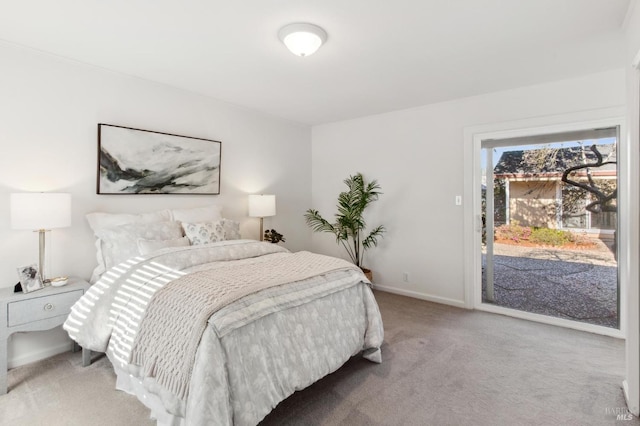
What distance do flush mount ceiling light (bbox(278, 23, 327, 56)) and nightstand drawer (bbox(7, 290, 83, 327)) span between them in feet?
7.81

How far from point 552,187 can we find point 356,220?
2170mm

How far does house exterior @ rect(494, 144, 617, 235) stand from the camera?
9.93ft

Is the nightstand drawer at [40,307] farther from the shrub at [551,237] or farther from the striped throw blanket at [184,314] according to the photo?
the shrub at [551,237]

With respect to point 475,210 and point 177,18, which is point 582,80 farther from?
point 177,18

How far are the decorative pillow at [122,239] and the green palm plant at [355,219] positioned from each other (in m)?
2.35

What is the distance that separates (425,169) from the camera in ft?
13.1

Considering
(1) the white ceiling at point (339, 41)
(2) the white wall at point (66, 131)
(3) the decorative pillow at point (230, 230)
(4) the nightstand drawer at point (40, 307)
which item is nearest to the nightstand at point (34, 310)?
(4) the nightstand drawer at point (40, 307)

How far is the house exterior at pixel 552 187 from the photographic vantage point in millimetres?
3025

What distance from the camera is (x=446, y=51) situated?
2.52 meters

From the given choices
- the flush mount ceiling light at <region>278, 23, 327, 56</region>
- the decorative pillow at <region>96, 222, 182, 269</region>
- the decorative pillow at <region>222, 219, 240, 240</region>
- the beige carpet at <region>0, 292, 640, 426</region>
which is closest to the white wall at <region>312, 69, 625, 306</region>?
the beige carpet at <region>0, 292, 640, 426</region>

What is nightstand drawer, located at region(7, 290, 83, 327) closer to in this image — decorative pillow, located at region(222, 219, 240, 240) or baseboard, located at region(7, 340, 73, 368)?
baseboard, located at region(7, 340, 73, 368)

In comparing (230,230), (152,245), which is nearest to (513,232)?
(230,230)

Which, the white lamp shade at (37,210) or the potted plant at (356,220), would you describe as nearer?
the white lamp shade at (37,210)

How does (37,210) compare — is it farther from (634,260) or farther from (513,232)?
(513,232)
